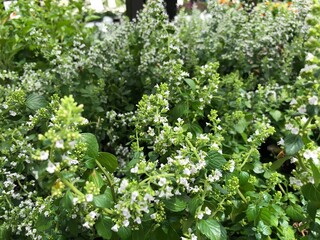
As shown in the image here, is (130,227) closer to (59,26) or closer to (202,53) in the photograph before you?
(202,53)

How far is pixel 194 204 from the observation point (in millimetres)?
1054

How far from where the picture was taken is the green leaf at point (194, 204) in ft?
3.44

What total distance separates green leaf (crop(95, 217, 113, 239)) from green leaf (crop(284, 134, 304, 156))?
1.46 ft

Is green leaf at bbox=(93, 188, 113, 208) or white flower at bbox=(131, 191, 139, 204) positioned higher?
white flower at bbox=(131, 191, 139, 204)

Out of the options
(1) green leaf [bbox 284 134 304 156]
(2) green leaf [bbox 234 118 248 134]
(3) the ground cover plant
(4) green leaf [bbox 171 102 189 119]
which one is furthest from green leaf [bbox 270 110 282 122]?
(1) green leaf [bbox 284 134 304 156]

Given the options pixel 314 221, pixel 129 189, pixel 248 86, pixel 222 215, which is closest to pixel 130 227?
pixel 129 189

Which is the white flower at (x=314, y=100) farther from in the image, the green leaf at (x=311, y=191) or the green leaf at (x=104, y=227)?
the green leaf at (x=104, y=227)

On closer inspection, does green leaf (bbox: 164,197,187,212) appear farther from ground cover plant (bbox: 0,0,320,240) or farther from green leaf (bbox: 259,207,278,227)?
green leaf (bbox: 259,207,278,227)

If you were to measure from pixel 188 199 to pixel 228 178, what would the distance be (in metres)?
0.15

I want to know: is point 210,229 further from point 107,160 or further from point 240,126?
→ point 240,126

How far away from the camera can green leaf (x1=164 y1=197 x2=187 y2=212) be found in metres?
1.04

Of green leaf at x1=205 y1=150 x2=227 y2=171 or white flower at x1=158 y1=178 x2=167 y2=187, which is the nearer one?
white flower at x1=158 y1=178 x2=167 y2=187

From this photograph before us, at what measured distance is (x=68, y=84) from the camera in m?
1.72

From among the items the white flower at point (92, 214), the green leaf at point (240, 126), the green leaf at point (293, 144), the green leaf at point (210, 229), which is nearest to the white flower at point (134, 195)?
the white flower at point (92, 214)
